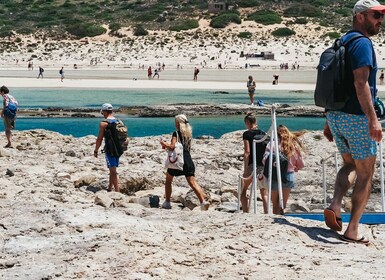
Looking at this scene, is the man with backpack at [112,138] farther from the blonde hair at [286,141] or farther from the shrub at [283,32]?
the shrub at [283,32]

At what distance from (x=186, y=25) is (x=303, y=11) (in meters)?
16.5

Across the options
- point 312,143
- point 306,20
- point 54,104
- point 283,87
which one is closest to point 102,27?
point 306,20

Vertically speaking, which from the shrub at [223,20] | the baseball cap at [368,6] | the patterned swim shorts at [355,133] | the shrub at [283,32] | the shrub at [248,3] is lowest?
the patterned swim shorts at [355,133]

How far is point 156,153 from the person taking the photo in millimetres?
14750

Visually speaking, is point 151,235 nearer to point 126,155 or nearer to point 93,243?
point 93,243

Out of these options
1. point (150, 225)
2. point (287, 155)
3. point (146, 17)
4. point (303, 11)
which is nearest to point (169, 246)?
point (150, 225)

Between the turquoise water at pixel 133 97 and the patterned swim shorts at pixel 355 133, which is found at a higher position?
the patterned swim shorts at pixel 355 133

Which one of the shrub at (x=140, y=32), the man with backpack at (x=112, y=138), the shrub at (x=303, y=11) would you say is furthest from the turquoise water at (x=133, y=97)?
the shrub at (x=303, y=11)

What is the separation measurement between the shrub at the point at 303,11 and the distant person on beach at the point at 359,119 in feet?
283

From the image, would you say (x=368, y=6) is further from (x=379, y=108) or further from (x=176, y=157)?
(x=176, y=157)

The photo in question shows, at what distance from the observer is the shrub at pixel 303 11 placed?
8975cm

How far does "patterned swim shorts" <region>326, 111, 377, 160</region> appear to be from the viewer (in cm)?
488

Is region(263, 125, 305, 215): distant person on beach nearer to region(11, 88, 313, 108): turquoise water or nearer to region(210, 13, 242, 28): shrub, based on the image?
region(11, 88, 313, 108): turquoise water

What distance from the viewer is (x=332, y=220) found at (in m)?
5.16
